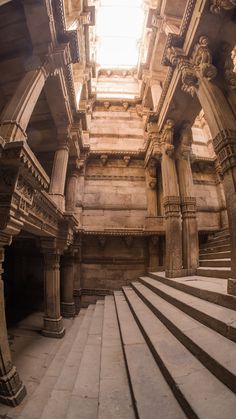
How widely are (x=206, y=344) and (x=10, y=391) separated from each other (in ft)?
8.22

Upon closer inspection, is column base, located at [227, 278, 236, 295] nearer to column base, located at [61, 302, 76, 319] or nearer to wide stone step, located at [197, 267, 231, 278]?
wide stone step, located at [197, 267, 231, 278]

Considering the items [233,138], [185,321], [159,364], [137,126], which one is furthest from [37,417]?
[137,126]

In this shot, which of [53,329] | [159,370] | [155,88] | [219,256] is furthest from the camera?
[155,88]

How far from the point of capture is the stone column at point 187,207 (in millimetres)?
5484

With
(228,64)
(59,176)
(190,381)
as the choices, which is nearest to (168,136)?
(228,64)

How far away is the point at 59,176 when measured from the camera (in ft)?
18.7

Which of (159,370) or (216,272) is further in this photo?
(216,272)

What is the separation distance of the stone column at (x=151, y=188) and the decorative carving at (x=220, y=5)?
4667mm

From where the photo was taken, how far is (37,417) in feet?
7.34

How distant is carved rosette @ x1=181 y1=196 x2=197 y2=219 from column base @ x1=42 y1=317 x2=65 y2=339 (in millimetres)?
4378

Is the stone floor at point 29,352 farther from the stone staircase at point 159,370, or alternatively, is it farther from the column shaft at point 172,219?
the column shaft at point 172,219

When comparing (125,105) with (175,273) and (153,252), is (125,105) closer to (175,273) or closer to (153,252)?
(153,252)

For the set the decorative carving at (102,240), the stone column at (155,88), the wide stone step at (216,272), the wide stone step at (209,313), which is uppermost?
the stone column at (155,88)

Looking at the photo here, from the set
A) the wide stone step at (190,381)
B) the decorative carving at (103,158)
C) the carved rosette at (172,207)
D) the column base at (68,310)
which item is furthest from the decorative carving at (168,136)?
the column base at (68,310)
